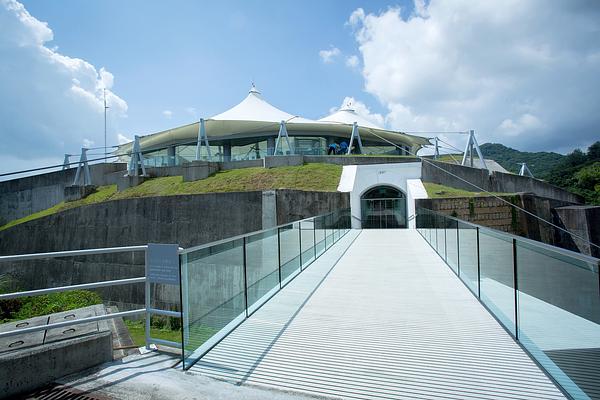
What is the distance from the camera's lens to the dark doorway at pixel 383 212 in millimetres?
23125

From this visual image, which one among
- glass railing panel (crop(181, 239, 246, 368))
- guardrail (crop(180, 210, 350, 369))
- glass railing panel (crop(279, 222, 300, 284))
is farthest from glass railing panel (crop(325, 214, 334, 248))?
glass railing panel (crop(181, 239, 246, 368))

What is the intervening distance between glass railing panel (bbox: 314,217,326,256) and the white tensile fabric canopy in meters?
36.9

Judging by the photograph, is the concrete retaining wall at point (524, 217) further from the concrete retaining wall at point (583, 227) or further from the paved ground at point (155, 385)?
the paved ground at point (155, 385)

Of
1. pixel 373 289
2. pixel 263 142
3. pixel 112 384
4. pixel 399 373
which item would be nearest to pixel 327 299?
pixel 373 289

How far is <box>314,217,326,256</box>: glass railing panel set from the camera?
36.5 ft

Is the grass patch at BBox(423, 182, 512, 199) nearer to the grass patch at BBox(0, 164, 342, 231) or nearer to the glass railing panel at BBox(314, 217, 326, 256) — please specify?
the grass patch at BBox(0, 164, 342, 231)

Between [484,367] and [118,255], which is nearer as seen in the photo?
[484,367]

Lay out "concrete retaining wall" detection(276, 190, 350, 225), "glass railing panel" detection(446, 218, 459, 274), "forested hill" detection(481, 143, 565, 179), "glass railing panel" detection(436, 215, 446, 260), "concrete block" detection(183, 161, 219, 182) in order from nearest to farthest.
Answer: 1. "glass railing panel" detection(446, 218, 459, 274)
2. "glass railing panel" detection(436, 215, 446, 260)
3. "concrete retaining wall" detection(276, 190, 350, 225)
4. "concrete block" detection(183, 161, 219, 182)
5. "forested hill" detection(481, 143, 565, 179)

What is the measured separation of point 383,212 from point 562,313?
19993 mm

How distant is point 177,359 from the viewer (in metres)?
4.29

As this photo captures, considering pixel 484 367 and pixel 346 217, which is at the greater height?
pixel 346 217

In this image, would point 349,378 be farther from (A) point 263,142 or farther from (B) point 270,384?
(A) point 263,142

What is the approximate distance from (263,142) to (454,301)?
156ft

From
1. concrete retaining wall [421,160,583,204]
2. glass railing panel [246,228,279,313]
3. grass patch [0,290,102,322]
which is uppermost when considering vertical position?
concrete retaining wall [421,160,583,204]
